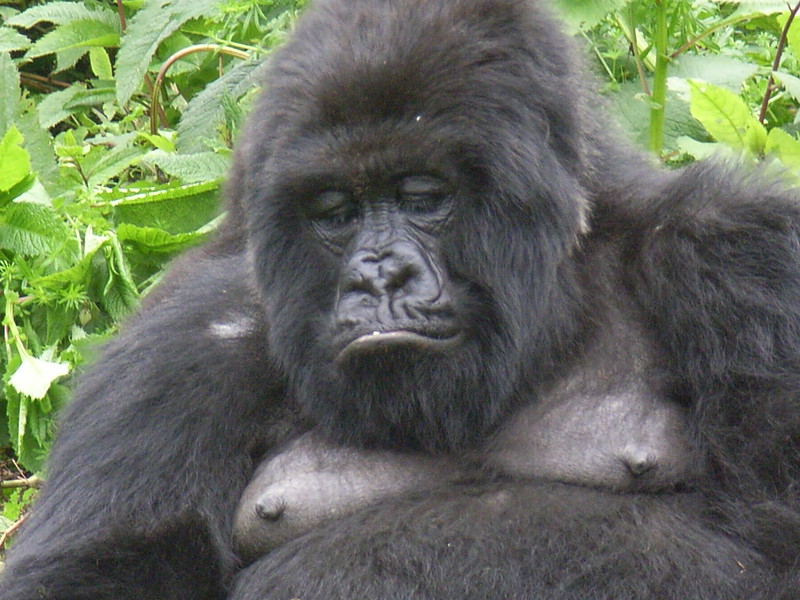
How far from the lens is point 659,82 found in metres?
4.91

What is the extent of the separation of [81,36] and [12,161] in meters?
1.61

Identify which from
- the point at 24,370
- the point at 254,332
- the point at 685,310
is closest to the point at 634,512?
the point at 685,310

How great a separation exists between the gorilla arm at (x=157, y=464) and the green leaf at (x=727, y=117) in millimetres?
1865

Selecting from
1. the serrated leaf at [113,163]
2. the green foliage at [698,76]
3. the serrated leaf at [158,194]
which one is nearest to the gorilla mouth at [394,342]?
the green foliage at [698,76]

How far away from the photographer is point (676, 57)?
5.09 m

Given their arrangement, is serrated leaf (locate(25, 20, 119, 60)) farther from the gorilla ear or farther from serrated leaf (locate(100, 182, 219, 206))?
the gorilla ear

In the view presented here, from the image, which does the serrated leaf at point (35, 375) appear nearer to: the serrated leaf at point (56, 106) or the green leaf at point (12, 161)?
the green leaf at point (12, 161)

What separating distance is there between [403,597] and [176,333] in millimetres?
1060

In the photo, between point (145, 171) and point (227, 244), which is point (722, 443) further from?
point (145, 171)

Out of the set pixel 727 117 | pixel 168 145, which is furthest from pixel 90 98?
pixel 727 117

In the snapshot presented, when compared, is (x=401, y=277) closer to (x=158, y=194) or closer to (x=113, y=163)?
(x=158, y=194)

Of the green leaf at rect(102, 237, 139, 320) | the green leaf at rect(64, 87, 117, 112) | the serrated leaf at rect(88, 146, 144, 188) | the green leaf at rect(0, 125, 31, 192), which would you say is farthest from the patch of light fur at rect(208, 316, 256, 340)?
the green leaf at rect(64, 87, 117, 112)

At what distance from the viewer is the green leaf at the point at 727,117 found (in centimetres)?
455

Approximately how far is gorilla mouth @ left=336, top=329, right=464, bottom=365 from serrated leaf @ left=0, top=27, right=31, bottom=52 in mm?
3828
